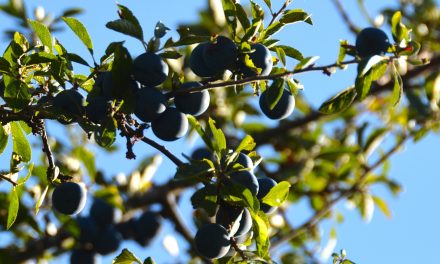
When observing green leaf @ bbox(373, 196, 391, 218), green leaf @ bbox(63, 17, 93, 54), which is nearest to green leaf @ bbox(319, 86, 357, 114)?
→ green leaf @ bbox(63, 17, 93, 54)

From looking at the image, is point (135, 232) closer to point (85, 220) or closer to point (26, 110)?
point (85, 220)

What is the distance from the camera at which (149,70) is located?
164cm

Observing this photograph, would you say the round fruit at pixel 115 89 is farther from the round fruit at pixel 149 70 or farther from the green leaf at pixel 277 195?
the green leaf at pixel 277 195

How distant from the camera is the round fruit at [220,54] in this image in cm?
169

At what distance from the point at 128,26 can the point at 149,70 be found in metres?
0.14

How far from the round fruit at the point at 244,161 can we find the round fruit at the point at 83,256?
1.76 metres

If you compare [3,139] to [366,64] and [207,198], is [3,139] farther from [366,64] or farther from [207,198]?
[366,64]

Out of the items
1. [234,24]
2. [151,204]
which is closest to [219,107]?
[151,204]

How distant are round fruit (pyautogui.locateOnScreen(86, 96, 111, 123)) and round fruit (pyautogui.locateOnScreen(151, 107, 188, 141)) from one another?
0.43 ft

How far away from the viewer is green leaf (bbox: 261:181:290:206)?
1.77 m

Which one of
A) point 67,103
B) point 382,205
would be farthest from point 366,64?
point 382,205

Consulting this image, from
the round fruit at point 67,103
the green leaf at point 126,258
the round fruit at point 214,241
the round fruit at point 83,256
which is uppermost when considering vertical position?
the round fruit at point 83,256

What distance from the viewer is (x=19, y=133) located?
1860 mm

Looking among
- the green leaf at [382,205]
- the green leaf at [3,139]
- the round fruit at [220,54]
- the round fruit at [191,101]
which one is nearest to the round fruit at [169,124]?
the round fruit at [191,101]
